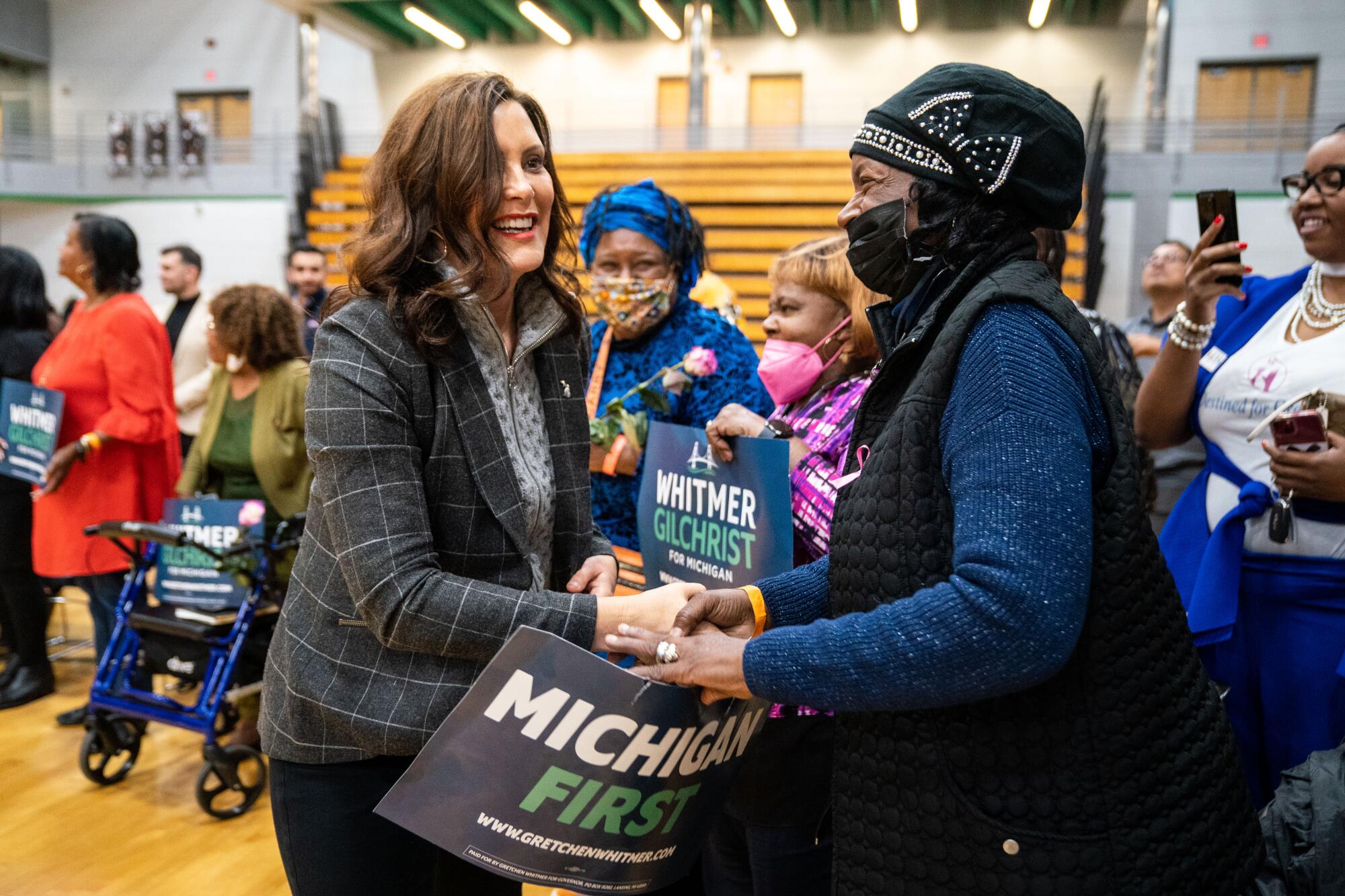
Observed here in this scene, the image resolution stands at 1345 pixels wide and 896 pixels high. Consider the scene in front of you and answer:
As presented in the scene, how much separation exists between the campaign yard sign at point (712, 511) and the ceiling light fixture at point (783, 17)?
1422cm

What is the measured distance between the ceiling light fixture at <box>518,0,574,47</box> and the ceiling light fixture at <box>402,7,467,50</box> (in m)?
1.22

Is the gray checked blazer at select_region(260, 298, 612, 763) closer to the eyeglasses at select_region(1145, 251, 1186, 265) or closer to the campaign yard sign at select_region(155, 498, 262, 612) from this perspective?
the campaign yard sign at select_region(155, 498, 262, 612)

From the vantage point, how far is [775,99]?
1530cm

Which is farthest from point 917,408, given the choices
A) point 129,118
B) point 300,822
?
point 129,118

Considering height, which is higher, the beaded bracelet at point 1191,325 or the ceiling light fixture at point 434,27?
the ceiling light fixture at point 434,27

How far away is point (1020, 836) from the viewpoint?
962mm

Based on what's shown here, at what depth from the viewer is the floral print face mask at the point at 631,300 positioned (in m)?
2.52

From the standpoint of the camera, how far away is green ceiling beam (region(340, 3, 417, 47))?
15.2m

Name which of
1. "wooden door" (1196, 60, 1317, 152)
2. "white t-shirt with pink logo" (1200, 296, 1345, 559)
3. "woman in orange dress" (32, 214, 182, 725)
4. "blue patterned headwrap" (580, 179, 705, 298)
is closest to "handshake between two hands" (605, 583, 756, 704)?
"white t-shirt with pink logo" (1200, 296, 1345, 559)

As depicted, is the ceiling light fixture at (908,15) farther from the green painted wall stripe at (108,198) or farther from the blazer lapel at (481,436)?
the blazer lapel at (481,436)

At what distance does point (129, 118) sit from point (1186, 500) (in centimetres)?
1745

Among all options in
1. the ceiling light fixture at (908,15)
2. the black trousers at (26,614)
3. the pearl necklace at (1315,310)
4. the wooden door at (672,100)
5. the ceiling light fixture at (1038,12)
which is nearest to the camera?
the pearl necklace at (1315,310)

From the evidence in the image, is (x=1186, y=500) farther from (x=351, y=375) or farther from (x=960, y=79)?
(x=351, y=375)

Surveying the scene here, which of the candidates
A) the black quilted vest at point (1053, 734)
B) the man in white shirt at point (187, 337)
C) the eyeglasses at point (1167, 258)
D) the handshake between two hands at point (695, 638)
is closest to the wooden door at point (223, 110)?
the man in white shirt at point (187, 337)
